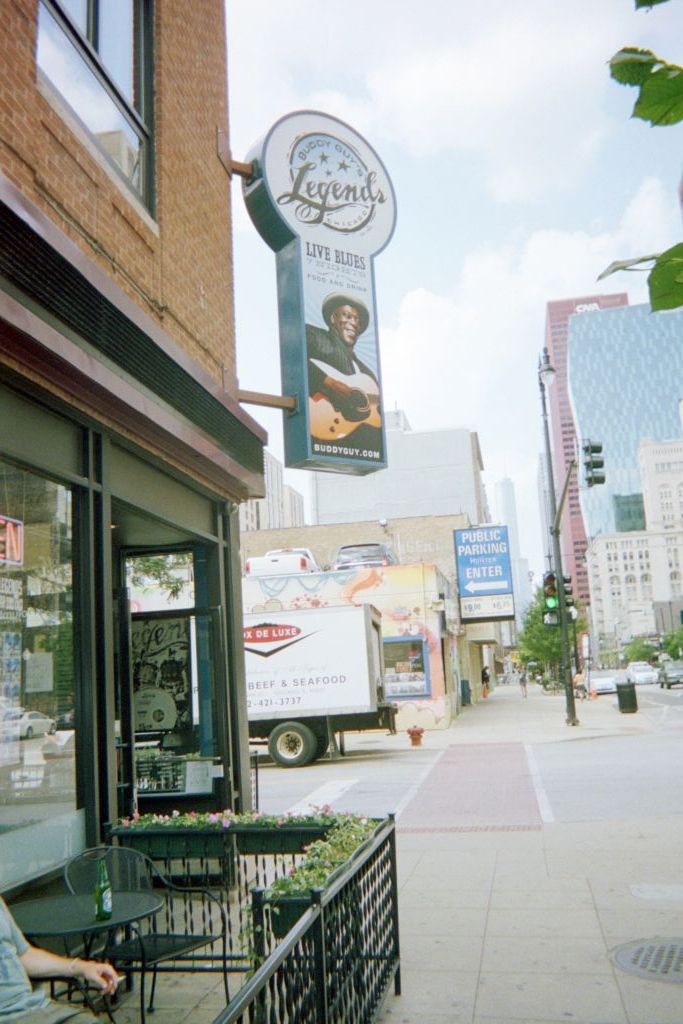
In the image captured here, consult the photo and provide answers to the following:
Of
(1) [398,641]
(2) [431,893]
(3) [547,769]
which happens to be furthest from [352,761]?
(2) [431,893]

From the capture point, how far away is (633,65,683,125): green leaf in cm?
153

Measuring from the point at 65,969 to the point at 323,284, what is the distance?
7.50 meters

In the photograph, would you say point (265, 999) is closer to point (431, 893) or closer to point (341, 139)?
point (431, 893)

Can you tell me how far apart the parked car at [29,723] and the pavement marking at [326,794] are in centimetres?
747

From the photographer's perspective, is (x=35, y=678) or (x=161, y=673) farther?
(x=161, y=673)

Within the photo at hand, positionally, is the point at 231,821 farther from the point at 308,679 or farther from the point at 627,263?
the point at 308,679

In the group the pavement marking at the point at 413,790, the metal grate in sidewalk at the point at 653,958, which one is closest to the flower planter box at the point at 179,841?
the metal grate in sidewalk at the point at 653,958

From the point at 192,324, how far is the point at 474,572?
91.5 feet

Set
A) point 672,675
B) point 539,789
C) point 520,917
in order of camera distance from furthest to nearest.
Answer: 1. point 672,675
2. point 539,789
3. point 520,917

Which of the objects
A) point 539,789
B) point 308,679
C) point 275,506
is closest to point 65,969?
point 539,789

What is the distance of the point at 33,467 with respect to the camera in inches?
221

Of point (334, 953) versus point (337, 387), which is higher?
point (337, 387)

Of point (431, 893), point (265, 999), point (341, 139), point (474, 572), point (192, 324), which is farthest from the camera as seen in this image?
point (474, 572)

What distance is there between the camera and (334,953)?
12.8 ft
